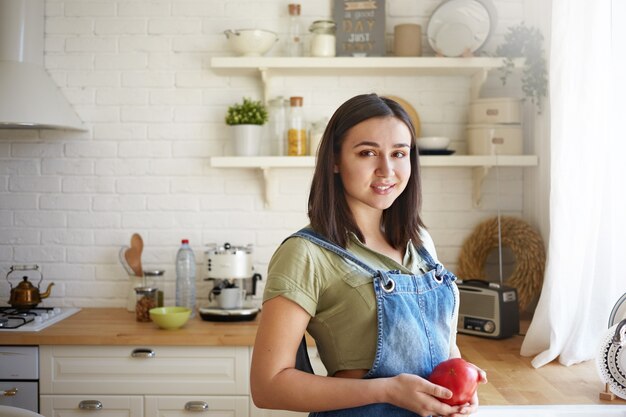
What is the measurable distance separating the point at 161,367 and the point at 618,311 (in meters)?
1.75

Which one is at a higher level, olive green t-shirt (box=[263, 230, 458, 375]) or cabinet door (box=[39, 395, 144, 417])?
olive green t-shirt (box=[263, 230, 458, 375])

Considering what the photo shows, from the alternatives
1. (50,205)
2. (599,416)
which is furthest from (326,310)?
(50,205)

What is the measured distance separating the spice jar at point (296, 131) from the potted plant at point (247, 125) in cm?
14

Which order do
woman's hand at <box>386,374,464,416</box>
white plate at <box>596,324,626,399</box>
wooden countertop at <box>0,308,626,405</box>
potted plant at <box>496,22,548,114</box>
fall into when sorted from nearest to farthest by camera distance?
1. woman's hand at <box>386,374,464,416</box>
2. white plate at <box>596,324,626,399</box>
3. wooden countertop at <box>0,308,626,405</box>
4. potted plant at <box>496,22,548,114</box>

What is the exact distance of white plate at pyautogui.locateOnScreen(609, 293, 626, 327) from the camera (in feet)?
7.29

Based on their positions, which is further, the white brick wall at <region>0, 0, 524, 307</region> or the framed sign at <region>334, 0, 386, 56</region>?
the white brick wall at <region>0, 0, 524, 307</region>

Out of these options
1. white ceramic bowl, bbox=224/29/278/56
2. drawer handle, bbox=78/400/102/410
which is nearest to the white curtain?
white ceramic bowl, bbox=224/29/278/56

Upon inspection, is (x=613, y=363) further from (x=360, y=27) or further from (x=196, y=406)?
(x=360, y=27)

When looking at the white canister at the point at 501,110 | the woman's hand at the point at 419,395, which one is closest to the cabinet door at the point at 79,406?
the woman's hand at the point at 419,395

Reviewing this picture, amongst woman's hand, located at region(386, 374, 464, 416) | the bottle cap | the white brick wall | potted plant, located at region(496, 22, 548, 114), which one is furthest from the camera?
the white brick wall

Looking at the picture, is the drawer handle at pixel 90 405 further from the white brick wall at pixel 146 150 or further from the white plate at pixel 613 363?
the white plate at pixel 613 363

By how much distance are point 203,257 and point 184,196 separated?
12.4 inches

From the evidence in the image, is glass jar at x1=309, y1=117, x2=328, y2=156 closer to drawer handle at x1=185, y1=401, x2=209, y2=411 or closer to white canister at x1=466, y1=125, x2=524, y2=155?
white canister at x1=466, y1=125, x2=524, y2=155

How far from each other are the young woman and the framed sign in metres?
1.73
